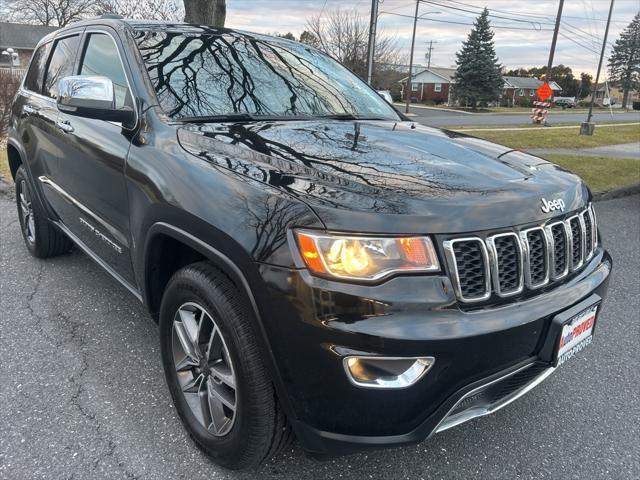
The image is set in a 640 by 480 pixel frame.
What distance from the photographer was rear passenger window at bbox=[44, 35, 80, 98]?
360cm

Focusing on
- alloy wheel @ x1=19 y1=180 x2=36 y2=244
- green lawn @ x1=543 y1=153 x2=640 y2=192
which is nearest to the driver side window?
alloy wheel @ x1=19 y1=180 x2=36 y2=244

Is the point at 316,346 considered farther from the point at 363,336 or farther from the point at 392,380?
the point at 392,380

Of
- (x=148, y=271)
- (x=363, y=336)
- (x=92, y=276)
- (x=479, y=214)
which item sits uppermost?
(x=479, y=214)

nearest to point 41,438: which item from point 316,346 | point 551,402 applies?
point 316,346

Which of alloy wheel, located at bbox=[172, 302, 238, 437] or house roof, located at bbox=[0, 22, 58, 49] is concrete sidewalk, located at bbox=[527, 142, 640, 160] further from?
house roof, located at bbox=[0, 22, 58, 49]

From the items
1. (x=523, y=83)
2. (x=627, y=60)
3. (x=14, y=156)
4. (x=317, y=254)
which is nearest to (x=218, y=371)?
(x=317, y=254)

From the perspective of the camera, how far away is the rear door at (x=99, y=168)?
2.67 meters

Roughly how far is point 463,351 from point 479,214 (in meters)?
0.47

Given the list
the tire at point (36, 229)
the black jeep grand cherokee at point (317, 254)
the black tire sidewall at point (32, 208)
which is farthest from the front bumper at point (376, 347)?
the black tire sidewall at point (32, 208)

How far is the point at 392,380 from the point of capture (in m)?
1.68

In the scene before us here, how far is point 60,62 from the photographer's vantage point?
151 inches

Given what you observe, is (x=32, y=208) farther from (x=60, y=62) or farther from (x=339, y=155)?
(x=339, y=155)

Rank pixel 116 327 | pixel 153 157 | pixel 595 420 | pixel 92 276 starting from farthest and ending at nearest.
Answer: pixel 92 276 < pixel 116 327 < pixel 595 420 < pixel 153 157

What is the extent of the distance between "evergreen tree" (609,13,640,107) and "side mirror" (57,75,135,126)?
294ft
